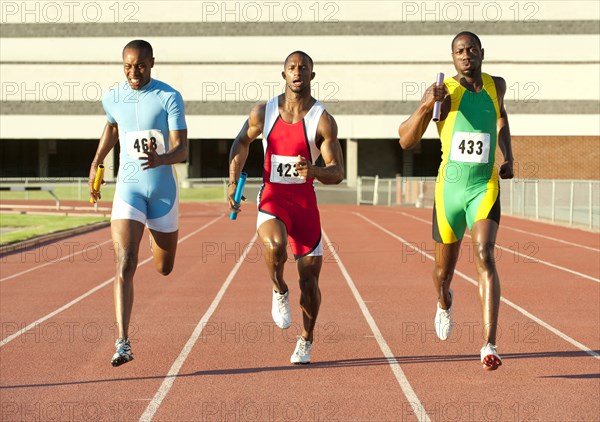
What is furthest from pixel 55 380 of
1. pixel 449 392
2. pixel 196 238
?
pixel 196 238

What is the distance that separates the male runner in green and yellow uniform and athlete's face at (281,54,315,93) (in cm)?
82

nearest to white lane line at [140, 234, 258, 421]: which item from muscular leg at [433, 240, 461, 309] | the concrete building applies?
muscular leg at [433, 240, 461, 309]

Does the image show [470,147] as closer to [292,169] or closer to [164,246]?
[292,169]

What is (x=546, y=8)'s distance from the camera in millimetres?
53844

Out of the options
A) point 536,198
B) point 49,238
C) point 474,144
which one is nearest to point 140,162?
point 474,144

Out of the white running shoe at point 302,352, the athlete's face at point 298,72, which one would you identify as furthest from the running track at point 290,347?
the athlete's face at point 298,72

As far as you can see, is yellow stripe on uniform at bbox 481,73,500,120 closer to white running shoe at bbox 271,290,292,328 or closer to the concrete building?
white running shoe at bbox 271,290,292,328

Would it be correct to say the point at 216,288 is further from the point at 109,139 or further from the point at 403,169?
the point at 403,169

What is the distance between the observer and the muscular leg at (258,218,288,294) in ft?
23.4

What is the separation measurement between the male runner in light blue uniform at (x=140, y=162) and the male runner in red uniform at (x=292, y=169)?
52 centimetres

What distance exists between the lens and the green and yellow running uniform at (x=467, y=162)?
258 inches

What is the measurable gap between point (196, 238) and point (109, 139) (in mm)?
16987

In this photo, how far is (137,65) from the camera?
6.51m

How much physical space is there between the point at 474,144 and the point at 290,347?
11.8 feet
